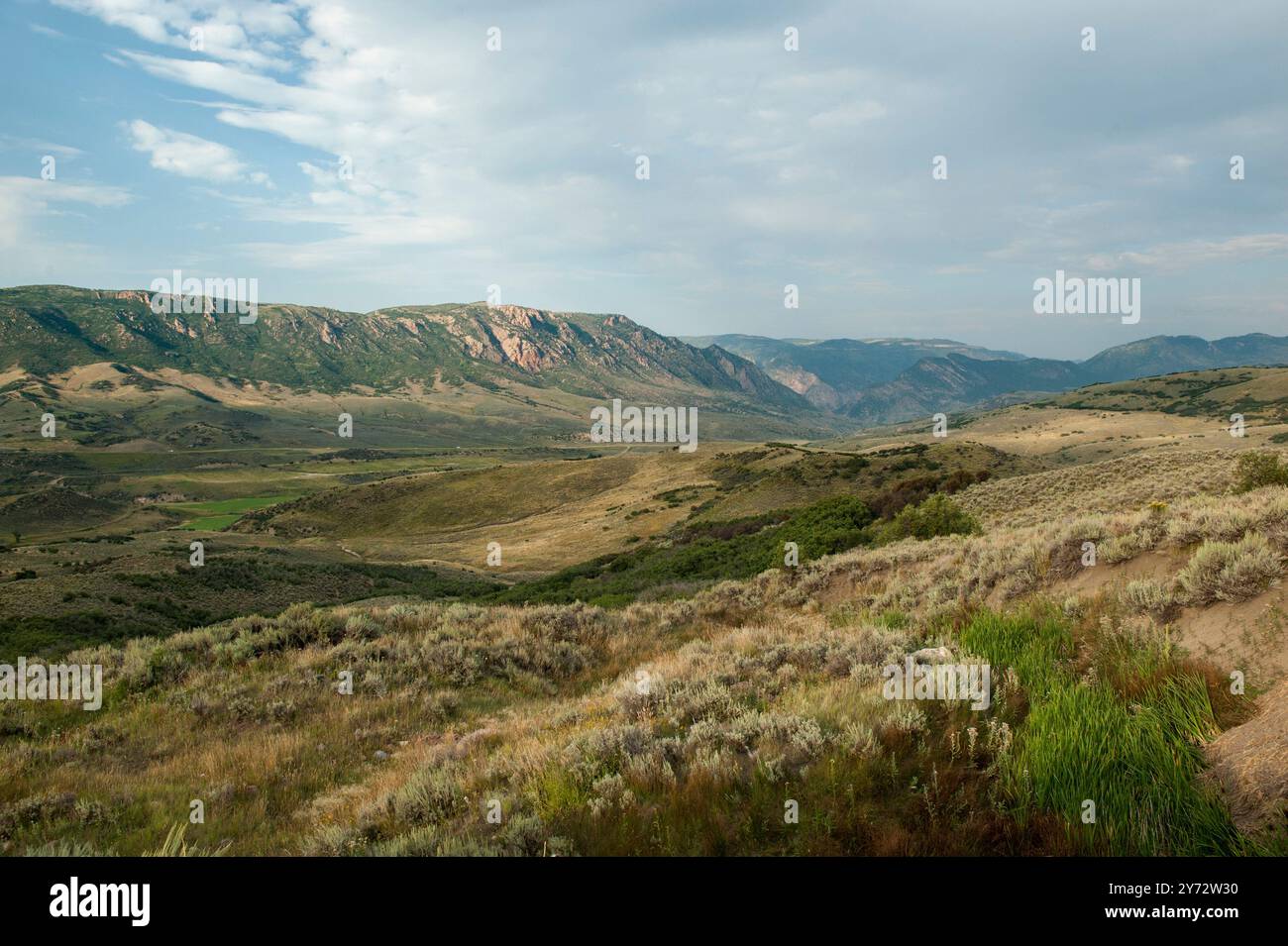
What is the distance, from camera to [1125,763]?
167 inches

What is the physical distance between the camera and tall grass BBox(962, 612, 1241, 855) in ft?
11.9

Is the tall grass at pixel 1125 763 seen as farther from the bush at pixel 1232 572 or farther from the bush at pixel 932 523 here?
the bush at pixel 932 523

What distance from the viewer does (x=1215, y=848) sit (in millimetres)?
3523

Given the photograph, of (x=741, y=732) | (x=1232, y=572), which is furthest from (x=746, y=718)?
(x=1232, y=572)

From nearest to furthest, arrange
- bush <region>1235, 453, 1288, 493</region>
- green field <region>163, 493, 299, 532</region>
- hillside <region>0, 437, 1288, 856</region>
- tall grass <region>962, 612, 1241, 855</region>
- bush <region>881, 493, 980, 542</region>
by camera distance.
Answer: tall grass <region>962, 612, 1241, 855</region>
hillside <region>0, 437, 1288, 856</region>
bush <region>1235, 453, 1288, 493</region>
bush <region>881, 493, 980, 542</region>
green field <region>163, 493, 299, 532</region>

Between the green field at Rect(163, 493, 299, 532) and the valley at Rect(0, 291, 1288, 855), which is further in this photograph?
the green field at Rect(163, 493, 299, 532)

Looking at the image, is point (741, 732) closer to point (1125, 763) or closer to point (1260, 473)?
point (1125, 763)

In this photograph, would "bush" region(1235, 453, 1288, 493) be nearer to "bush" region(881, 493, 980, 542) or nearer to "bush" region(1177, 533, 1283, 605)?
"bush" region(881, 493, 980, 542)

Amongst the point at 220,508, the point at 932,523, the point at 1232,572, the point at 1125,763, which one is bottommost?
the point at 220,508

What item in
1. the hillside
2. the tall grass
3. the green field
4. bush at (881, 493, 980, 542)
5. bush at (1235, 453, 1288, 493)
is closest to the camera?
the tall grass

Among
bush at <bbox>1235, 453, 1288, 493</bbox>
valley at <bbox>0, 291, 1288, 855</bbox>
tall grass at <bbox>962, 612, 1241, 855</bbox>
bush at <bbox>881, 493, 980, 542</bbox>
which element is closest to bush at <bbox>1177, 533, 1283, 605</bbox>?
valley at <bbox>0, 291, 1288, 855</bbox>

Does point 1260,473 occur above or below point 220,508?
above

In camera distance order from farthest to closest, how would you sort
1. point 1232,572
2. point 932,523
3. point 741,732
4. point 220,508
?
point 220,508
point 932,523
point 1232,572
point 741,732
